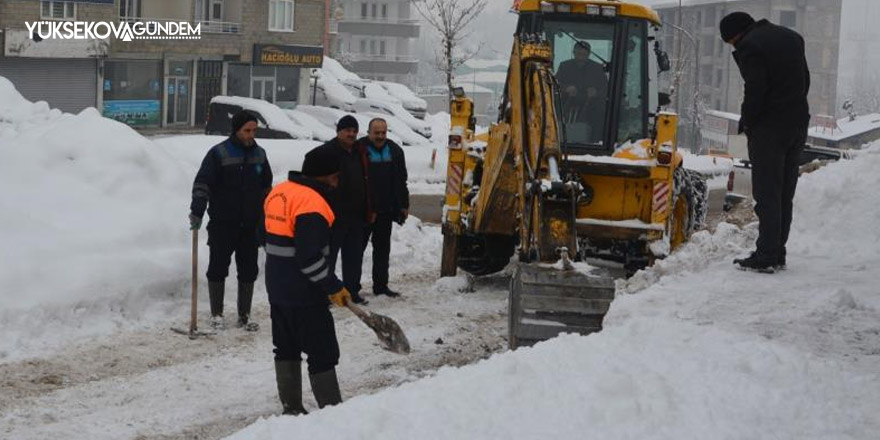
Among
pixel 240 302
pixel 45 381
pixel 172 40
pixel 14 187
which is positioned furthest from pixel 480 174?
pixel 172 40

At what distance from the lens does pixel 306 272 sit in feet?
24.5

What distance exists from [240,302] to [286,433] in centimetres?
542

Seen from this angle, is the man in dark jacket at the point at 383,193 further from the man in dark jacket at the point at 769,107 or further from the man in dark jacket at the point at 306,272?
the man in dark jacket at the point at 306,272

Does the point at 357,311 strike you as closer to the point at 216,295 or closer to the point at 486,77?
the point at 216,295

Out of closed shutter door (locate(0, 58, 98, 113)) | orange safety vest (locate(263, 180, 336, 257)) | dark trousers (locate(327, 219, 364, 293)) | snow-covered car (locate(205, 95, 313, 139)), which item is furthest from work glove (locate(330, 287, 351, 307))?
closed shutter door (locate(0, 58, 98, 113))

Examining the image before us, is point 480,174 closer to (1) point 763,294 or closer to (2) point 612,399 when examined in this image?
(1) point 763,294

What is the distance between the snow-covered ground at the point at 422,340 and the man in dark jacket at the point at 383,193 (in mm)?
410

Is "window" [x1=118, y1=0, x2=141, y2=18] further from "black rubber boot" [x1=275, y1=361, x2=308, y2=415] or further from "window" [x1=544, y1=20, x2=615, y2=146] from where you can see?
"black rubber boot" [x1=275, y1=361, x2=308, y2=415]

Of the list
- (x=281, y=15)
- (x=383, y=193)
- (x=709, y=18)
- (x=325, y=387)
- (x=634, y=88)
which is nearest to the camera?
(x=325, y=387)

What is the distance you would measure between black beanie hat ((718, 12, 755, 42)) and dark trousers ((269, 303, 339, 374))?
371 centimetres

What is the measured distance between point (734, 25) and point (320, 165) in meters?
3.46

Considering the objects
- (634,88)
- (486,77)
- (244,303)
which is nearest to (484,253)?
(634,88)

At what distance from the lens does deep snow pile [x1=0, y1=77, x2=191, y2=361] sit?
10.5 meters

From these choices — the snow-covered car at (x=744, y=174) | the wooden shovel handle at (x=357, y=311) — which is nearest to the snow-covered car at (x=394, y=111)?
the snow-covered car at (x=744, y=174)
